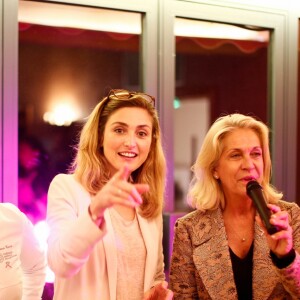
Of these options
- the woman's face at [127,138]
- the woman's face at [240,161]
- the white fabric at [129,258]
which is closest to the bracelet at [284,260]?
the woman's face at [240,161]

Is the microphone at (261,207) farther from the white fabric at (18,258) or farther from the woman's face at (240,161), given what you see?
the white fabric at (18,258)

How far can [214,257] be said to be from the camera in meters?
2.16

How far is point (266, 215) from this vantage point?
1.58 meters

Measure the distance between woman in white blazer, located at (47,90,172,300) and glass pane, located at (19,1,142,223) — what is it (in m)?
1.22

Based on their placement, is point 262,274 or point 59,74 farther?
point 59,74

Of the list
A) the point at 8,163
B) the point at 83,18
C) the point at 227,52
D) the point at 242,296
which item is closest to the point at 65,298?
the point at 242,296

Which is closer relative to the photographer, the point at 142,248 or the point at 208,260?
the point at 142,248

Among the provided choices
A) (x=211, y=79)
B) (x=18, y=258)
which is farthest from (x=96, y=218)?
(x=211, y=79)

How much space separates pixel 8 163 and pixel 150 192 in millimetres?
1025

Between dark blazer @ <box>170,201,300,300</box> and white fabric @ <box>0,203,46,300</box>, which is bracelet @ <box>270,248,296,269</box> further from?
white fabric @ <box>0,203,46,300</box>

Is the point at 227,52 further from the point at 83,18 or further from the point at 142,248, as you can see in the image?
the point at 142,248

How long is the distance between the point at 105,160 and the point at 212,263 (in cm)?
61

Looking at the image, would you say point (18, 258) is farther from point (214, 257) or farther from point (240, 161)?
point (240, 161)

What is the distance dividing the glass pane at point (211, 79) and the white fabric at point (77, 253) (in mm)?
1629
